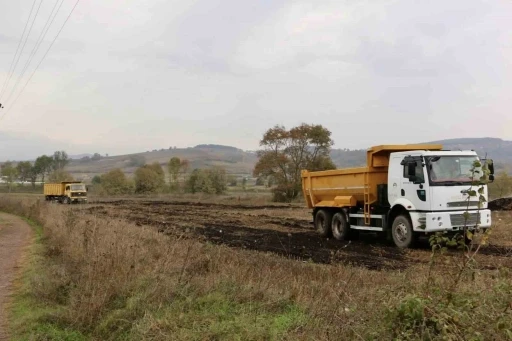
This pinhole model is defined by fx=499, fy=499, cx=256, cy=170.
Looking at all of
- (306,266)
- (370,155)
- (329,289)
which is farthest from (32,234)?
(329,289)

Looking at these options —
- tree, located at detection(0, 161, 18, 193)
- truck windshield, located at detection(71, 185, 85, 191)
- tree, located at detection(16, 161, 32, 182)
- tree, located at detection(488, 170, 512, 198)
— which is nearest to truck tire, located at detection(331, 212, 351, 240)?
tree, located at detection(488, 170, 512, 198)

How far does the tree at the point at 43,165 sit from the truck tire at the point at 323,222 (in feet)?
419

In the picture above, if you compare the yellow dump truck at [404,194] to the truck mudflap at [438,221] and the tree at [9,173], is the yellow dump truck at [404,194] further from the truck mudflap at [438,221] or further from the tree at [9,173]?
the tree at [9,173]

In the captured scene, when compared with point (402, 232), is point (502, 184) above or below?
above

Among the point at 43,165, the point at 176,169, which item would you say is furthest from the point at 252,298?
the point at 43,165

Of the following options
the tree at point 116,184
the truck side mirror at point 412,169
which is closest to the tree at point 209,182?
the tree at point 116,184

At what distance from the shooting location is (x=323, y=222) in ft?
59.0

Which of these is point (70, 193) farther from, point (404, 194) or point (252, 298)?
point (252, 298)

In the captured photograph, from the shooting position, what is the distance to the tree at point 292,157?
178ft

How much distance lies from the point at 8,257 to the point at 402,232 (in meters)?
11.4

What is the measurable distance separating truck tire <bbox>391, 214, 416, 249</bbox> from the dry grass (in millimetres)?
5051

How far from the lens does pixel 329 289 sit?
668 centimetres

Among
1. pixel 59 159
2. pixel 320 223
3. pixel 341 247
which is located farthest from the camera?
pixel 59 159

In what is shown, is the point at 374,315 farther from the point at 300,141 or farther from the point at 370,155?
the point at 300,141
